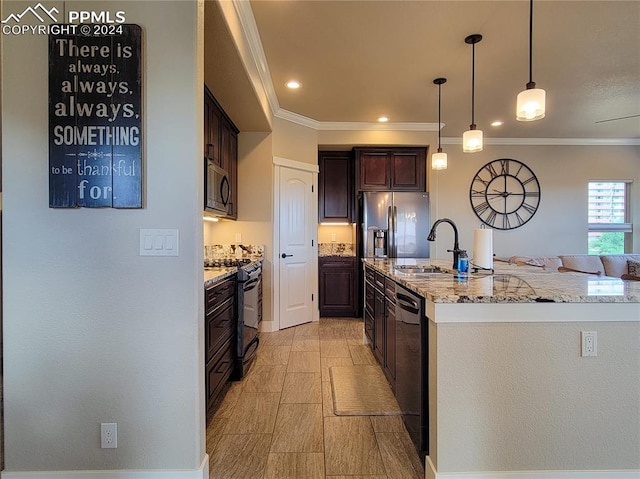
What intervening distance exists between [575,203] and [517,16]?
4455 millimetres

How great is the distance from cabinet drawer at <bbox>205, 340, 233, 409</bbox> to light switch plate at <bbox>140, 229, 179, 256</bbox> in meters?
0.83

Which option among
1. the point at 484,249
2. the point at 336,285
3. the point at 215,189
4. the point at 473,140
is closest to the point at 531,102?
the point at 473,140

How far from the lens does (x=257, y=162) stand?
4.25 meters

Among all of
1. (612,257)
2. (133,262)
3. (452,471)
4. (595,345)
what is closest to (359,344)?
(452,471)

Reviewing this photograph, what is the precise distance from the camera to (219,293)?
7.41 feet

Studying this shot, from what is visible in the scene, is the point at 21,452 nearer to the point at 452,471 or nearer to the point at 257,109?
the point at 452,471

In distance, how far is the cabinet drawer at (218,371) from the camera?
2.06 meters

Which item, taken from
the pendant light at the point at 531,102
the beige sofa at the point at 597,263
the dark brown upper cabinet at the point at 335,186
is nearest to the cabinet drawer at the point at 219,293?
the pendant light at the point at 531,102

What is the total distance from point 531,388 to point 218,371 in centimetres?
180

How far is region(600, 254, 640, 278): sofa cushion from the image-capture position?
5158mm

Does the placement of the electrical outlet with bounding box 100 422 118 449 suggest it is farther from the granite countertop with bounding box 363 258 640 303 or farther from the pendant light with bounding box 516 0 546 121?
the pendant light with bounding box 516 0 546 121

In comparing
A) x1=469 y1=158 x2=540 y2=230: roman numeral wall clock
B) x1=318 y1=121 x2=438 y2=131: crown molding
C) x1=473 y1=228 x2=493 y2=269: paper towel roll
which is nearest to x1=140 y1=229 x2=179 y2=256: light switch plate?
x1=473 y1=228 x2=493 y2=269: paper towel roll

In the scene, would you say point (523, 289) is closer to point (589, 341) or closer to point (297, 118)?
point (589, 341)

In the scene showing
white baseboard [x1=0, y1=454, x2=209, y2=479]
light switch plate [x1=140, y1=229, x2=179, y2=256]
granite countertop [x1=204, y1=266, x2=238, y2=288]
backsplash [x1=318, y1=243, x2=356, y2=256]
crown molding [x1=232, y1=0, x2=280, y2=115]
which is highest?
crown molding [x1=232, y1=0, x2=280, y2=115]
